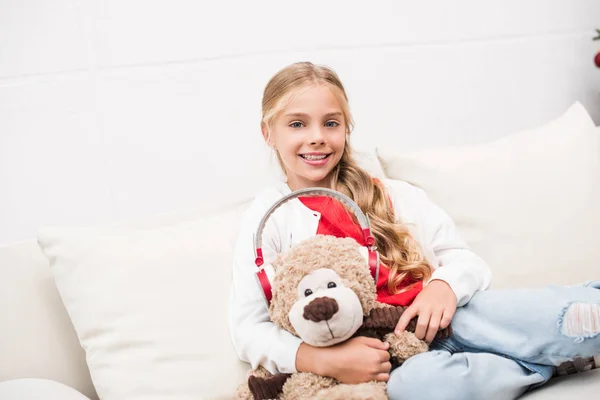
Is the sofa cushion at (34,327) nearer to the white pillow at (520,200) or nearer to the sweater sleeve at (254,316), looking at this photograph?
the sweater sleeve at (254,316)

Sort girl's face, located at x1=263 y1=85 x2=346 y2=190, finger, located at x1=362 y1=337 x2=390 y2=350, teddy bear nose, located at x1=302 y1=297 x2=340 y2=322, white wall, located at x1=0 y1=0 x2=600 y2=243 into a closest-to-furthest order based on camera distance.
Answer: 1. teddy bear nose, located at x1=302 y1=297 x2=340 y2=322
2. finger, located at x1=362 y1=337 x2=390 y2=350
3. girl's face, located at x1=263 y1=85 x2=346 y2=190
4. white wall, located at x1=0 y1=0 x2=600 y2=243

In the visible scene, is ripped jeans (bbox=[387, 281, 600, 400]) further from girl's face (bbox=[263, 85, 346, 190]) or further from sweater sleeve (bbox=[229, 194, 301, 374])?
girl's face (bbox=[263, 85, 346, 190])

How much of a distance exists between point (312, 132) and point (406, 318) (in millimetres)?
402

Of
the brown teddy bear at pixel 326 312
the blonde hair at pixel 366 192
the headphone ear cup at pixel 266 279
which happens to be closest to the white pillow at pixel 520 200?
the blonde hair at pixel 366 192

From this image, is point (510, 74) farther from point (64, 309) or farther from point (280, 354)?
point (64, 309)

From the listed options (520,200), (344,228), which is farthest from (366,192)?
A: (520,200)

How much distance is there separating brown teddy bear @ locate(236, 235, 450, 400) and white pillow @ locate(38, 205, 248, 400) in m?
0.10

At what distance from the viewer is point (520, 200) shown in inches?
59.6

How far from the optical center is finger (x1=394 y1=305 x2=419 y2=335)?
1.08m

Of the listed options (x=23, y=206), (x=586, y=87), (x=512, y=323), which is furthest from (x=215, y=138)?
(x=586, y=87)

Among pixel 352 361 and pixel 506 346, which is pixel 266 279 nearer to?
pixel 352 361

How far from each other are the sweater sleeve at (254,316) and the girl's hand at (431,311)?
0.20 m

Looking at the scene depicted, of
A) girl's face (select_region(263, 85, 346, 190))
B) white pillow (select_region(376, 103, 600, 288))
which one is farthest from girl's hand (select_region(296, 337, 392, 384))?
white pillow (select_region(376, 103, 600, 288))

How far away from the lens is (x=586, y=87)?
2.16m
